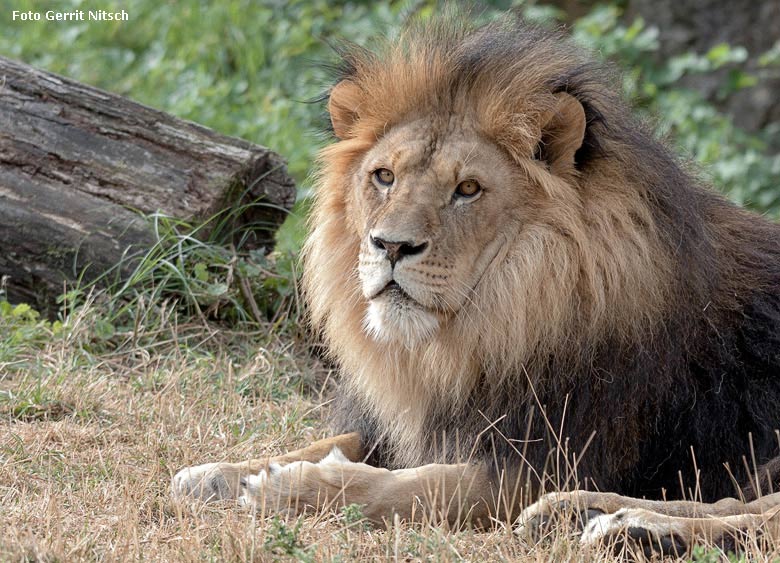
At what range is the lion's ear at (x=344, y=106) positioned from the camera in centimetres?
425

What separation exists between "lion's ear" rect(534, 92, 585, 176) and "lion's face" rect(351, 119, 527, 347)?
123 mm

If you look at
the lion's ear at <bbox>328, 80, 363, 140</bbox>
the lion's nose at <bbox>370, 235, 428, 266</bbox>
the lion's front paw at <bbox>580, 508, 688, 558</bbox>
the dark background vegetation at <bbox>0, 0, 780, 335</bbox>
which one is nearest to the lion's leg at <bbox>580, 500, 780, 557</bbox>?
the lion's front paw at <bbox>580, 508, 688, 558</bbox>

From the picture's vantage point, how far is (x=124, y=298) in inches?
225

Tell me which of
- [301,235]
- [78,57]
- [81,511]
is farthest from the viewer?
[78,57]

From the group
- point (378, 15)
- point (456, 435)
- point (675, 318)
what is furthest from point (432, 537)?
point (378, 15)

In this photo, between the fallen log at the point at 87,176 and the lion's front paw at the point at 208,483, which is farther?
the fallen log at the point at 87,176

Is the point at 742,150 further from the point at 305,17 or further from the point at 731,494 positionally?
the point at 731,494

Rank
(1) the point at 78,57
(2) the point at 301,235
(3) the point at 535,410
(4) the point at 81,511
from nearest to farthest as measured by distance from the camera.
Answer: (4) the point at 81,511
(3) the point at 535,410
(2) the point at 301,235
(1) the point at 78,57

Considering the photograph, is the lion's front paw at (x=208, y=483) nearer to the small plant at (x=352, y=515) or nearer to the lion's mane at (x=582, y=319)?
the small plant at (x=352, y=515)

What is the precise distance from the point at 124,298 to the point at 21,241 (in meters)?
0.54

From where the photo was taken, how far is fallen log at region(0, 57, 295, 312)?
5543mm

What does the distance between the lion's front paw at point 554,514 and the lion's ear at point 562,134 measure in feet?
3.64

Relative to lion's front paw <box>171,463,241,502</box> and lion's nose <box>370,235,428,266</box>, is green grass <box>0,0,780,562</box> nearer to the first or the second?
lion's front paw <box>171,463,241,502</box>

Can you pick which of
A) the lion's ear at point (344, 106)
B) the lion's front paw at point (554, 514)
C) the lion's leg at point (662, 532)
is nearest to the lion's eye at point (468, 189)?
the lion's ear at point (344, 106)
